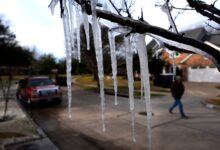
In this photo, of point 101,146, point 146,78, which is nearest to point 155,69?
point 101,146

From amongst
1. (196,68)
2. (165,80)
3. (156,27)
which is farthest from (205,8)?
(196,68)

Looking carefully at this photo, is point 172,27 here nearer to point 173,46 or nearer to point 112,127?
point 173,46

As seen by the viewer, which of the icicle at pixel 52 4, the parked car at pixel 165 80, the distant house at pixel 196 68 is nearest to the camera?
the icicle at pixel 52 4

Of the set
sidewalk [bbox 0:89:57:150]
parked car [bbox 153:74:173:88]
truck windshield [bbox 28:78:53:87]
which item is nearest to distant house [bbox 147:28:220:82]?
parked car [bbox 153:74:173:88]

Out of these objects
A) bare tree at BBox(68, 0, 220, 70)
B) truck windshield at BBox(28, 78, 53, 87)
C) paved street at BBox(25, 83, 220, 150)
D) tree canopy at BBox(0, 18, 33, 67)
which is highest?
tree canopy at BBox(0, 18, 33, 67)

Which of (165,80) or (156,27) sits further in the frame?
(165,80)

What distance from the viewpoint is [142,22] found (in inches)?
125

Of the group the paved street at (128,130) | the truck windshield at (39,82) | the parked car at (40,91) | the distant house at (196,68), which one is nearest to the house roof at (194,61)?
the distant house at (196,68)

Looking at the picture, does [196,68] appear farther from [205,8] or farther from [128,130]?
[205,8]

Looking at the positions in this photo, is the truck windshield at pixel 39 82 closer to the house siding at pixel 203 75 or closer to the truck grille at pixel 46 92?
the truck grille at pixel 46 92

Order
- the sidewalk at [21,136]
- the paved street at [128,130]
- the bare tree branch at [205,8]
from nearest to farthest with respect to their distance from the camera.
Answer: the bare tree branch at [205,8]
the paved street at [128,130]
the sidewalk at [21,136]

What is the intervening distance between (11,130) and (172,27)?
7.31 metres

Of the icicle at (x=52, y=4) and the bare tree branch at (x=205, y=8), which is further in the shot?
the icicle at (x=52, y=4)

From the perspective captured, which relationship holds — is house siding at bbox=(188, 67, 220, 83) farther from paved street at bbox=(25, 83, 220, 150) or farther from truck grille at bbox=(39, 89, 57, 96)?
truck grille at bbox=(39, 89, 57, 96)
